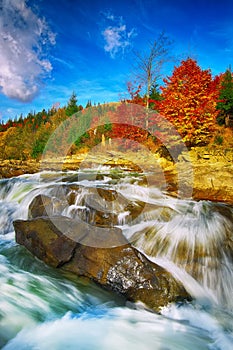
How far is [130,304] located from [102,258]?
1.00 m

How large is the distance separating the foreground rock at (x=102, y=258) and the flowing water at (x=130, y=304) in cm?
19

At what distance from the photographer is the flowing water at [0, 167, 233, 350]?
3.32m

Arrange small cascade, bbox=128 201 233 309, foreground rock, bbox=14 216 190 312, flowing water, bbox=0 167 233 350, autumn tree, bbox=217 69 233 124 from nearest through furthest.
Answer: flowing water, bbox=0 167 233 350, foreground rock, bbox=14 216 190 312, small cascade, bbox=128 201 233 309, autumn tree, bbox=217 69 233 124

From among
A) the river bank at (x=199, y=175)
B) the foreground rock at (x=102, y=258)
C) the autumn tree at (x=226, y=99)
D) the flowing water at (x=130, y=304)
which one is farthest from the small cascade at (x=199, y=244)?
the autumn tree at (x=226, y=99)

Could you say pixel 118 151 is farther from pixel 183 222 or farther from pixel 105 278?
pixel 105 278

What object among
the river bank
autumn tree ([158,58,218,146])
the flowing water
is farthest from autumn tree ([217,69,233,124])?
the flowing water

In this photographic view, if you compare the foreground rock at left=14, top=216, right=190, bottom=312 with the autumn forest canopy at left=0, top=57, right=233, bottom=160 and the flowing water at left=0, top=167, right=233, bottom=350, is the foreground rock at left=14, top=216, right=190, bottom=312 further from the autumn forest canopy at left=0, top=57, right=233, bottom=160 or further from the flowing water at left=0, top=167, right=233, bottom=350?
the autumn forest canopy at left=0, top=57, right=233, bottom=160

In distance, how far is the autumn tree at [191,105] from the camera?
14.4 metres

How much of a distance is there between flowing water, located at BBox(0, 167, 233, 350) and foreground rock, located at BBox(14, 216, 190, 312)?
0.63ft

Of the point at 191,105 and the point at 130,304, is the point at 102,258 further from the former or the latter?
the point at 191,105

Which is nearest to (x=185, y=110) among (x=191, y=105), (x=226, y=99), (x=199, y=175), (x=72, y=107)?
(x=191, y=105)

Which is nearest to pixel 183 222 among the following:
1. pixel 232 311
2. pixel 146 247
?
pixel 146 247

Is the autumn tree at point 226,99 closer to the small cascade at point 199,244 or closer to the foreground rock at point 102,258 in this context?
the small cascade at point 199,244

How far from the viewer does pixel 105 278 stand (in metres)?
4.47
